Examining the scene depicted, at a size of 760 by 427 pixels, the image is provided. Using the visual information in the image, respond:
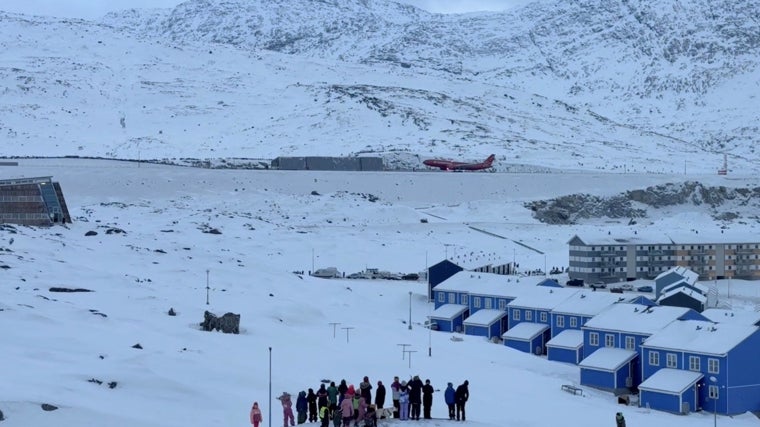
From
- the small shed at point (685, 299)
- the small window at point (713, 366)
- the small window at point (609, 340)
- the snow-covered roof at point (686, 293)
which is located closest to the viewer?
the small window at point (713, 366)

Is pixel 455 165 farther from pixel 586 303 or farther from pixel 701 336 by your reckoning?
pixel 701 336

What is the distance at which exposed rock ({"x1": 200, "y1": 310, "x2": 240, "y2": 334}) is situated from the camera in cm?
3169

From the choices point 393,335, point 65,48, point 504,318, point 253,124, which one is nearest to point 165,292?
point 393,335

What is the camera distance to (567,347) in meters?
37.3

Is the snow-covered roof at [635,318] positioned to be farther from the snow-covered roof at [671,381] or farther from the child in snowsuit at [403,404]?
the child in snowsuit at [403,404]

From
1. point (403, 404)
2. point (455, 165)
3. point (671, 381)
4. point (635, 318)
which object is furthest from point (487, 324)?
point (455, 165)

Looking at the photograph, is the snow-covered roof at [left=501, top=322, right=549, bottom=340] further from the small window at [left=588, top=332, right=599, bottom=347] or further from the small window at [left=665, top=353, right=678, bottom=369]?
the small window at [left=665, top=353, right=678, bottom=369]

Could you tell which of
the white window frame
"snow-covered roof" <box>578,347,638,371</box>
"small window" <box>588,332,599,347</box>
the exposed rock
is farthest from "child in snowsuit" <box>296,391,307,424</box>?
"small window" <box>588,332,599,347</box>

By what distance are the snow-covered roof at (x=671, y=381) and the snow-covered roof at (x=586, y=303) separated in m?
6.73

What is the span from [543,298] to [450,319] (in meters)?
4.77

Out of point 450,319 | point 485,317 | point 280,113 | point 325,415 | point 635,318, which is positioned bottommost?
point 450,319

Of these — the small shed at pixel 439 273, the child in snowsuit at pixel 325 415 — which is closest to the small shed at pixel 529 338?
the small shed at pixel 439 273

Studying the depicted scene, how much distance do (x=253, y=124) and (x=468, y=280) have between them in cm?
9028

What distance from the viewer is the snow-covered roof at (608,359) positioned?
3347 cm
